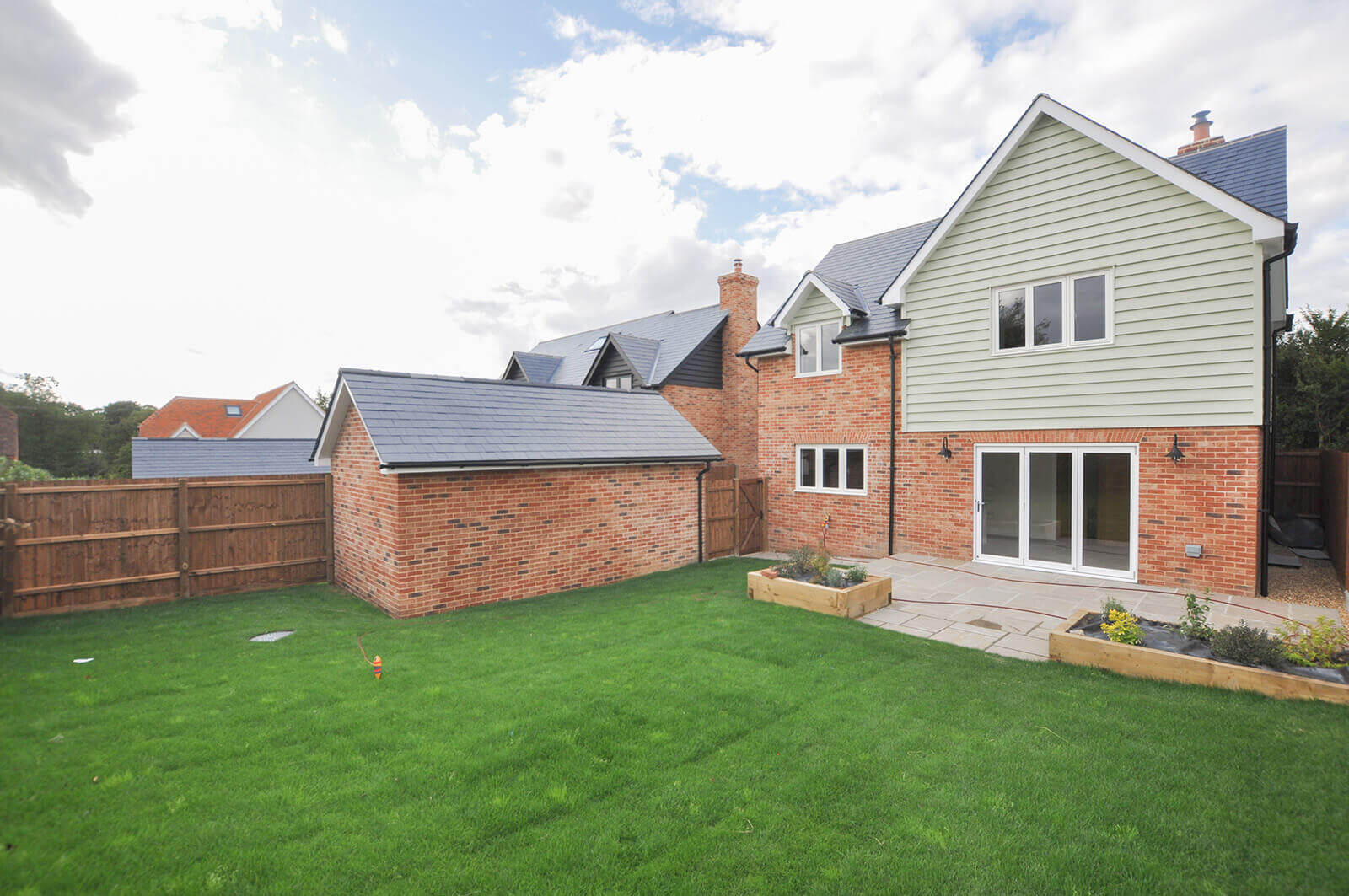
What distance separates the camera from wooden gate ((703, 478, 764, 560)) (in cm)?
1401

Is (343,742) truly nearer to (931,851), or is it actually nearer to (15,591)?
(931,851)

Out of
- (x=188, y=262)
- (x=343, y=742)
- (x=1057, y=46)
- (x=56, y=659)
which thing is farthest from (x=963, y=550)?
(x=188, y=262)

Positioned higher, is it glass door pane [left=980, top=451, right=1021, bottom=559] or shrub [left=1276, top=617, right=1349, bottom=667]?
glass door pane [left=980, top=451, right=1021, bottom=559]

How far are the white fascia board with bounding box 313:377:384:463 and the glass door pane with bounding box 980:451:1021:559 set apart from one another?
11.3 metres

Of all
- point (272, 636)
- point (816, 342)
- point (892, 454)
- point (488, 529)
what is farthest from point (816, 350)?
point (272, 636)

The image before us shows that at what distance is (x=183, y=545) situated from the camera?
1000 cm

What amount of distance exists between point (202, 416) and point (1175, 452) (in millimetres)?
49507

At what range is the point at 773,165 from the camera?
43.8 ft

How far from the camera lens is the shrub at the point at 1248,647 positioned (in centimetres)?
531

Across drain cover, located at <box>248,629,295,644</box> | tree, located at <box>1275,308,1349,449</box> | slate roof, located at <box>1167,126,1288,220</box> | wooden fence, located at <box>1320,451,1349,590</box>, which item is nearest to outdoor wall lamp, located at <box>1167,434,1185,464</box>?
wooden fence, located at <box>1320,451,1349,590</box>

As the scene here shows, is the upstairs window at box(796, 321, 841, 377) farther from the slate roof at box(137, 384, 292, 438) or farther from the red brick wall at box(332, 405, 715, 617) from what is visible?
the slate roof at box(137, 384, 292, 438)

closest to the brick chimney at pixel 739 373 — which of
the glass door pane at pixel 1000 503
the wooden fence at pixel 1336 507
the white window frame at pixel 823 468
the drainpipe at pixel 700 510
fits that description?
the white window frame at pixel 823 468

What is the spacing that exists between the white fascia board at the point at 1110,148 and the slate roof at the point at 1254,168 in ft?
2.45

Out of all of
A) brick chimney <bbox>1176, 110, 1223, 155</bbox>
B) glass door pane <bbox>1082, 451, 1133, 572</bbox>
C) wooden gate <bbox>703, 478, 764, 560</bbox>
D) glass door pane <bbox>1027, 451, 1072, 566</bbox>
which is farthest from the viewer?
wooden gate <bbox>703, 478, 764, 560</bbox>
